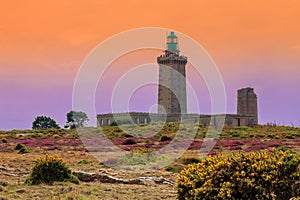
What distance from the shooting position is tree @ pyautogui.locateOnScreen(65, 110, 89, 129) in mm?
94188

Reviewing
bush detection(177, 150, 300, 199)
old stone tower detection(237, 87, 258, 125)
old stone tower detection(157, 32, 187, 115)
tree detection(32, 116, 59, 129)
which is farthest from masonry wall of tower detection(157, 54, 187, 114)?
bush detection(177, 150, 300, 199)

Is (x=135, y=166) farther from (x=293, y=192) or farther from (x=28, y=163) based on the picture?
(x=293, y=192)

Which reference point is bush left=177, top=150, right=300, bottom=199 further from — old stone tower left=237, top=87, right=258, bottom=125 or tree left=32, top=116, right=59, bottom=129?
tree left=32, top=116, right=59, bottom=129

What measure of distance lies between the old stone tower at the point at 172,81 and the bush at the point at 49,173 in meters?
78.8

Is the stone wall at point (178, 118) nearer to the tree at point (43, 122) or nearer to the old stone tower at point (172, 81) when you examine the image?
the old stone tower at point (172, 81)

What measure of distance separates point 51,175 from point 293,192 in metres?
9.47

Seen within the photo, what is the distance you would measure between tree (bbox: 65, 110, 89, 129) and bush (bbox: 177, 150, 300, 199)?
268ft

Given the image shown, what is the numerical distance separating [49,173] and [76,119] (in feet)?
280

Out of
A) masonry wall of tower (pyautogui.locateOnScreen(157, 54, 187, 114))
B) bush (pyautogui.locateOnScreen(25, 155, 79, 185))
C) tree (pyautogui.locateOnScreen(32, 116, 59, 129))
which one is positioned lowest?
bush (pyautogui.locateOnScreen(25, 155, 79, 185))

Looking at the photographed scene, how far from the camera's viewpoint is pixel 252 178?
8.80m

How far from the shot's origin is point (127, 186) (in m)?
15.6

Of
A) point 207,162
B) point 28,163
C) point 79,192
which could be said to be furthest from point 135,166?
point 207,162

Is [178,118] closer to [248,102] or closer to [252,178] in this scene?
[248,102]

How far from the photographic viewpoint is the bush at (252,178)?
872 centimetres
